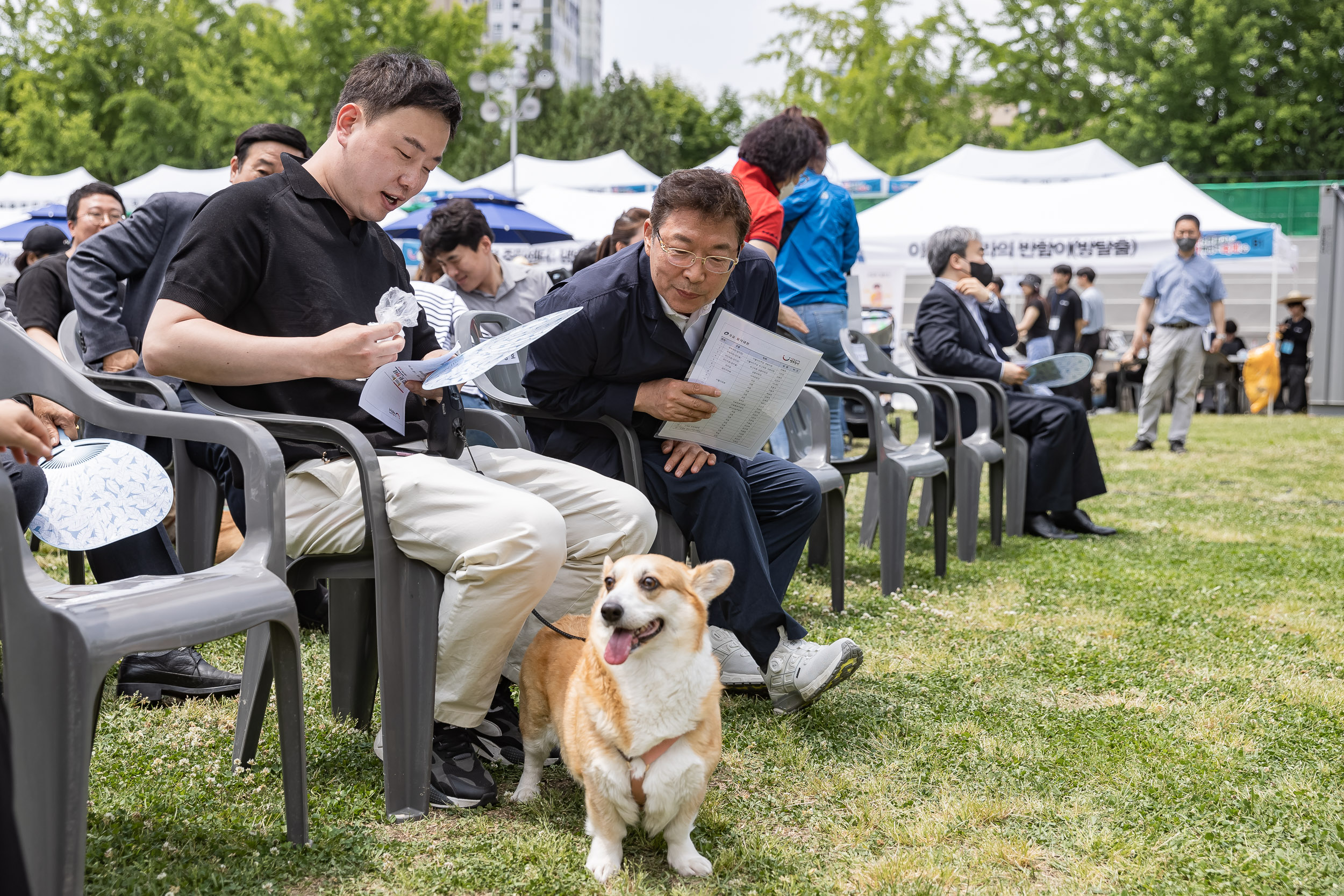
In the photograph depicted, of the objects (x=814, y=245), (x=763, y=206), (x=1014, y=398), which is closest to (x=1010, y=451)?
(x=1014, y=398)

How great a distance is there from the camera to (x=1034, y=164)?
766 inches

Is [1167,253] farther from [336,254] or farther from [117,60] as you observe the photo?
[117,60]

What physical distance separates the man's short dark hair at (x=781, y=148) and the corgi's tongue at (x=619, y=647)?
11.9 feet

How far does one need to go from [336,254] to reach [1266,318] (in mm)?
20511

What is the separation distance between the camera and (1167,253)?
13500mm

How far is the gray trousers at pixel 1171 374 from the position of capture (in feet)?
36.1

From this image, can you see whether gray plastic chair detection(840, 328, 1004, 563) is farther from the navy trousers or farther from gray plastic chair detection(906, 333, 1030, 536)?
the navy trousers

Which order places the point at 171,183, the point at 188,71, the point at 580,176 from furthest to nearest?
the point at 188,71, the point at 580,176, the point at 171,183

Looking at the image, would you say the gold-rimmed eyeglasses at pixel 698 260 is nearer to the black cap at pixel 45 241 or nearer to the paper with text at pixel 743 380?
the paper with text at pixel 743 380

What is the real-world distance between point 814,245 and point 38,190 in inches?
650

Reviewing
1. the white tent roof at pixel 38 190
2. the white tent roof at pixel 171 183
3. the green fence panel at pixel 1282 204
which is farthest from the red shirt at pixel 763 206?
the green fence panel at pixel 1282 204

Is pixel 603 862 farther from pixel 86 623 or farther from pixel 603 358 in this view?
pixel 603 358

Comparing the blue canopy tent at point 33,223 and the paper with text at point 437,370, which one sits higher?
the blue canopy tent at point 33,223

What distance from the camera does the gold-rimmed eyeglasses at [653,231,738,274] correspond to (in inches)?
117
